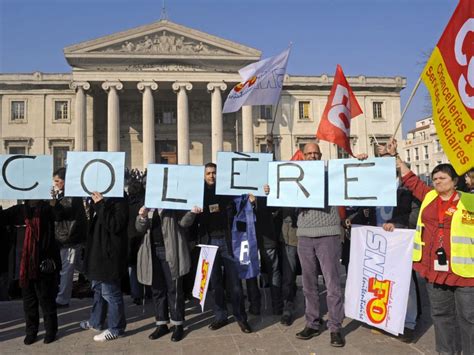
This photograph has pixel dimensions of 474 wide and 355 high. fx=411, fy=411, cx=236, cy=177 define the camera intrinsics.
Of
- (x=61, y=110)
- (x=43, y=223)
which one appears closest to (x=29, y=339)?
(x=43, y=223)

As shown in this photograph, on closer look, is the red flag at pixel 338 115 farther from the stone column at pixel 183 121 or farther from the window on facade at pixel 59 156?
the window on facade at pixel 59 156

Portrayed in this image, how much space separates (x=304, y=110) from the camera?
4309 cm

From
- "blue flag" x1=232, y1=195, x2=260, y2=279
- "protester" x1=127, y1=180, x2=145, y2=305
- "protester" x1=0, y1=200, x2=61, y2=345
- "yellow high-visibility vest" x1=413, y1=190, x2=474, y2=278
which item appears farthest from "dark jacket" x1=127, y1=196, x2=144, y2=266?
"yellow high-visibility vest" x1=413, y1=190, x2=474, y2=278

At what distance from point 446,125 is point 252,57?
117ft

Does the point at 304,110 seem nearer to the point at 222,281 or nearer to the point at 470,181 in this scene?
the point at 470,181

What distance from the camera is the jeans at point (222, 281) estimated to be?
570 cm

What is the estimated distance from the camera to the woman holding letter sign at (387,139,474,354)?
3732 millimetres

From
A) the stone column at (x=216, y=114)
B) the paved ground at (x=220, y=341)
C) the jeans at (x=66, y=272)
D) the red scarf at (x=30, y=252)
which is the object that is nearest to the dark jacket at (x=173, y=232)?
the paved ground at (x=220, y=341)

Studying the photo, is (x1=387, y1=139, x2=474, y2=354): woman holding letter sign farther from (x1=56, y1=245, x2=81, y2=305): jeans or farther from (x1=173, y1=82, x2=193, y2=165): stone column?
(x1=173, y1=82, x2=193, y2=165): stone column

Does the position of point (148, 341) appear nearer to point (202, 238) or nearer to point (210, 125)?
point (202, 238)

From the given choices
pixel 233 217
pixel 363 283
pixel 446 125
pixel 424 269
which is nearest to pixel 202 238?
pixel 233 217

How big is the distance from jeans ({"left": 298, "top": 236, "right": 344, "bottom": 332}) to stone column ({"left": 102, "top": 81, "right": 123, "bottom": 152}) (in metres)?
33.2

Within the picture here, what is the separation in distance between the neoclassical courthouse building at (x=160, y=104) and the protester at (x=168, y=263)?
31.9m

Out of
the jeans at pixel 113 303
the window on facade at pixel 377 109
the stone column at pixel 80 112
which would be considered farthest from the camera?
the window on facade at pixel 377 109
